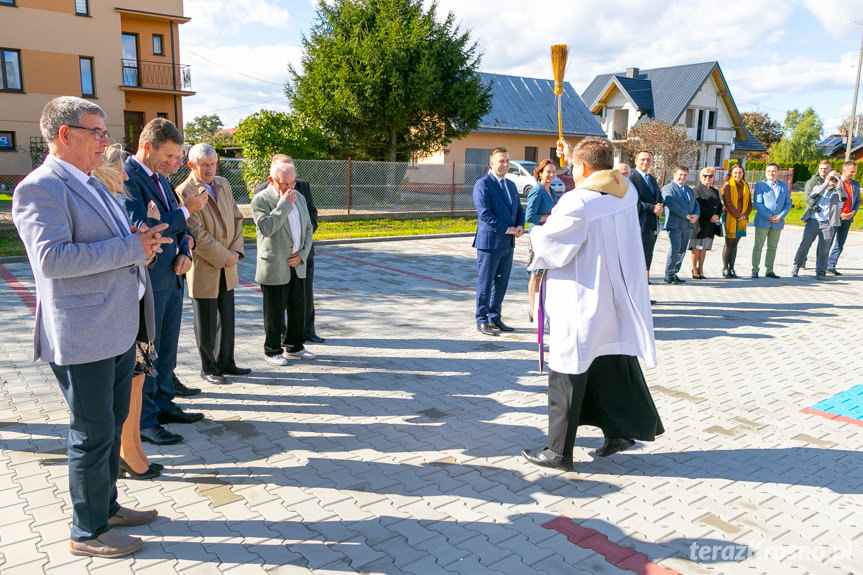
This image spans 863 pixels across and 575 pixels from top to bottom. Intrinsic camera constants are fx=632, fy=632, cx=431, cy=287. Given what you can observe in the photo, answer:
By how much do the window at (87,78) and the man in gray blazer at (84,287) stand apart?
91.5 feet

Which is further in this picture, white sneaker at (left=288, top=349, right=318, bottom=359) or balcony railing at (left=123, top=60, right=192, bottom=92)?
balcony railing at (left=123, top=60, right=192, bottom=92)

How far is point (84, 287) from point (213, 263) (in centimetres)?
232

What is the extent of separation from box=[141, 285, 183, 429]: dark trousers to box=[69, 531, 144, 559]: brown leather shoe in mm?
1255

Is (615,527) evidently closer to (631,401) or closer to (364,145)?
(631,401)

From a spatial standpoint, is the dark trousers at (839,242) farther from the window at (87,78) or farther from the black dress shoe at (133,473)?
the window at (87,78)

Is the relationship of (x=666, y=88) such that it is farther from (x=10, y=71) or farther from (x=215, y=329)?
(x=215, y=329)

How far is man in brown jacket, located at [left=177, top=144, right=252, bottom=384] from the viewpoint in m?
4.96

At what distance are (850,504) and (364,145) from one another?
21.4 metres

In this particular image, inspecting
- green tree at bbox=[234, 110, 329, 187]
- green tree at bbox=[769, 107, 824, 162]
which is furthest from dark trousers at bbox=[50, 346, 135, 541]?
green tree at bbox=[769, 107, 824, 162]

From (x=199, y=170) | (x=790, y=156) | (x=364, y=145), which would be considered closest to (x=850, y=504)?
(x=199, y=170)

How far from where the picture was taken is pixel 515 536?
3.27 meters

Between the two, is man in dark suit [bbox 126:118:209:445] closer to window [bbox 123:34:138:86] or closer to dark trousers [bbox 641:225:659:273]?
dark trousers [bbox 641:225:659:273]

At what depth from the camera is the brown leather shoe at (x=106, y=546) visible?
2.97 metres

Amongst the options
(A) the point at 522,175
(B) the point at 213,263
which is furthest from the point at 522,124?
(B) the point at 213,263
